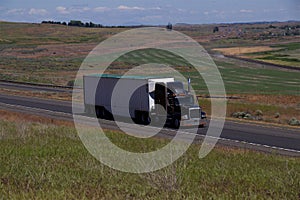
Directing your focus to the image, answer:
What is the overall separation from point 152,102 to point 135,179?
22808 millimetres

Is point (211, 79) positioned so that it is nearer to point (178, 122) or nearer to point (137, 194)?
point (178, 122)

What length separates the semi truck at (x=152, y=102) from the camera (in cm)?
3192

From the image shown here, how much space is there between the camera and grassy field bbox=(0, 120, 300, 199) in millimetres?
9133

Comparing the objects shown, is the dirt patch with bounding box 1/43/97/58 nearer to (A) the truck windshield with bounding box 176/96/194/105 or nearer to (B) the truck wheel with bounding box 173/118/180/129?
(A) the truck windshield with bounding box 176/96/194/105

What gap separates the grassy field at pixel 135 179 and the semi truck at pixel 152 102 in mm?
17813

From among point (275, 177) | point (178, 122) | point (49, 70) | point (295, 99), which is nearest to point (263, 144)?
point (178, 122)

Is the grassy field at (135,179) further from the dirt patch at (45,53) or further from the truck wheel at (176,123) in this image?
the dirt patch at (45,53)

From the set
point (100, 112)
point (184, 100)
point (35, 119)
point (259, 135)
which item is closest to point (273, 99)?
point (100, 112)

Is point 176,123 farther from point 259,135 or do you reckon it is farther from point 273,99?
point 273,99

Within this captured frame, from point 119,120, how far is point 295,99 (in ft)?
81.7

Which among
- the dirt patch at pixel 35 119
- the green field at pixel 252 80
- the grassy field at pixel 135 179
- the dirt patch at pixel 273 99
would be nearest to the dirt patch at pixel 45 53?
the green field at pixel 252 80

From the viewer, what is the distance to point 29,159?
12328 millimetres

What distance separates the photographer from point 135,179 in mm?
10422

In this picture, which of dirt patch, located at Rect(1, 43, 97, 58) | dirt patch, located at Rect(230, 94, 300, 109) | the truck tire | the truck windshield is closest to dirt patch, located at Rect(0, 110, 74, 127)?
the truck tire
